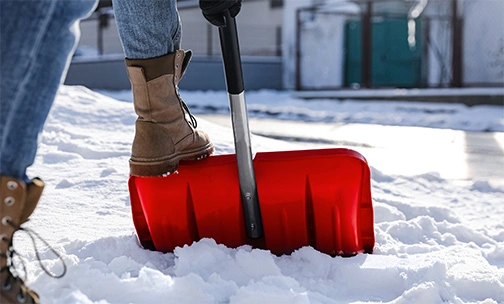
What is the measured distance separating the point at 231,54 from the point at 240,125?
6.1 inches

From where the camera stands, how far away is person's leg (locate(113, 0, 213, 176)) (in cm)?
159

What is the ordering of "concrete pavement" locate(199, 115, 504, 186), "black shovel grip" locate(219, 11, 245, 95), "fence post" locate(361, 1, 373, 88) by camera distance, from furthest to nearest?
1. "fence post" locate(361, 1, 373, 88)
2. "concrete pavement" locate(199, 115, 504, 186)
3. "black shovel grip" locate(219, 11, 245, 95)

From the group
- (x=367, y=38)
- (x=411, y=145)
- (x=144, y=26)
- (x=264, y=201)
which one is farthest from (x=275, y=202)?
(x=367, y=38)

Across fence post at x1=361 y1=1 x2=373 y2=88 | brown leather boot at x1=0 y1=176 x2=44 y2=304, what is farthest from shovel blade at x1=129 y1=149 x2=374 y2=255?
fence post at x1=361 y1=1 x2=373 y2=88

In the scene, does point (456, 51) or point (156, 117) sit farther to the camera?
point (456, 51)

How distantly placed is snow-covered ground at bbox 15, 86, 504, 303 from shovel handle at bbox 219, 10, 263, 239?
11cm

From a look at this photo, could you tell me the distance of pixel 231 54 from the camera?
1.58 metres

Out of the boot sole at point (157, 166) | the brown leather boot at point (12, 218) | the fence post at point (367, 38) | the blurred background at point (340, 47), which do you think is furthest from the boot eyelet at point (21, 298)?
the fence post at point (367, 38)

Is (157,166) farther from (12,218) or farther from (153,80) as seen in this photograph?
(12,218)

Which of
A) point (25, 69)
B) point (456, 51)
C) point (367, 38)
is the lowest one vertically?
point (456, 51)

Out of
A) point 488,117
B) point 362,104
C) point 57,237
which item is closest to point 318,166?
point 57,237

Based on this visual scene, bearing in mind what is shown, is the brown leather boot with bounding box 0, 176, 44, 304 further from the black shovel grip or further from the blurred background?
the blurred background

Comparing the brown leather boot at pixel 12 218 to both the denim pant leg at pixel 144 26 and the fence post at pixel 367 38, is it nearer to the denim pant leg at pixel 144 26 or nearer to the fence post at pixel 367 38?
the denim pant leg at pixel 144 26

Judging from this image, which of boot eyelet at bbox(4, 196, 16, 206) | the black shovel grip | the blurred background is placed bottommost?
the blurred background
